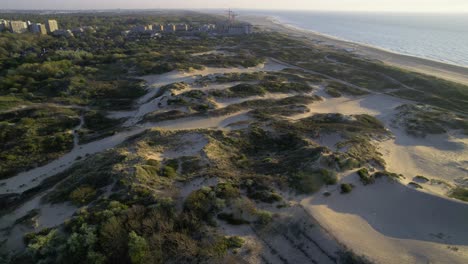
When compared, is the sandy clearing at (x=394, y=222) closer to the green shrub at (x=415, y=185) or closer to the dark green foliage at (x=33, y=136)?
the green shrub at (x=415, y=185)

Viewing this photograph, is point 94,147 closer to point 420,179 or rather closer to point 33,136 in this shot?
point 33,136

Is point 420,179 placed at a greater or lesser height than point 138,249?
lesser

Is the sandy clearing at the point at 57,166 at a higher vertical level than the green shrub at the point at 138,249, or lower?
lower

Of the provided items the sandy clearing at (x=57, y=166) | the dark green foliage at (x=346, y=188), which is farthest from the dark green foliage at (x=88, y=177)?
the dark green foliage at (x=346, y=188)

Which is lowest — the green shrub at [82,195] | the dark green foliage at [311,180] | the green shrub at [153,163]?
the green shrub at [82,195]

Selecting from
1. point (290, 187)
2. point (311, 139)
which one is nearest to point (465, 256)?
point (290, 187)

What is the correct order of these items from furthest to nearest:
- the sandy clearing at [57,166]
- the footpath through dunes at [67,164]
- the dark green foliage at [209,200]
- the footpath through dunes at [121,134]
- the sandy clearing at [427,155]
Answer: the sandy clearing at [427,155] → the footpath through dunes at [121,134] → the sandy clearing at [57,166] → the footpath through dunes at [67,164] → the dark green foliage at [209,200]

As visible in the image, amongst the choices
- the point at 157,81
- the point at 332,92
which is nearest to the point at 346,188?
the point at 332,92

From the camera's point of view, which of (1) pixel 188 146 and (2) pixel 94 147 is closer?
(1) pixel 188 146

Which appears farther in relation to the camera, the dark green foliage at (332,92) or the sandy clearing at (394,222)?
the dark green foliage at (332,92)
